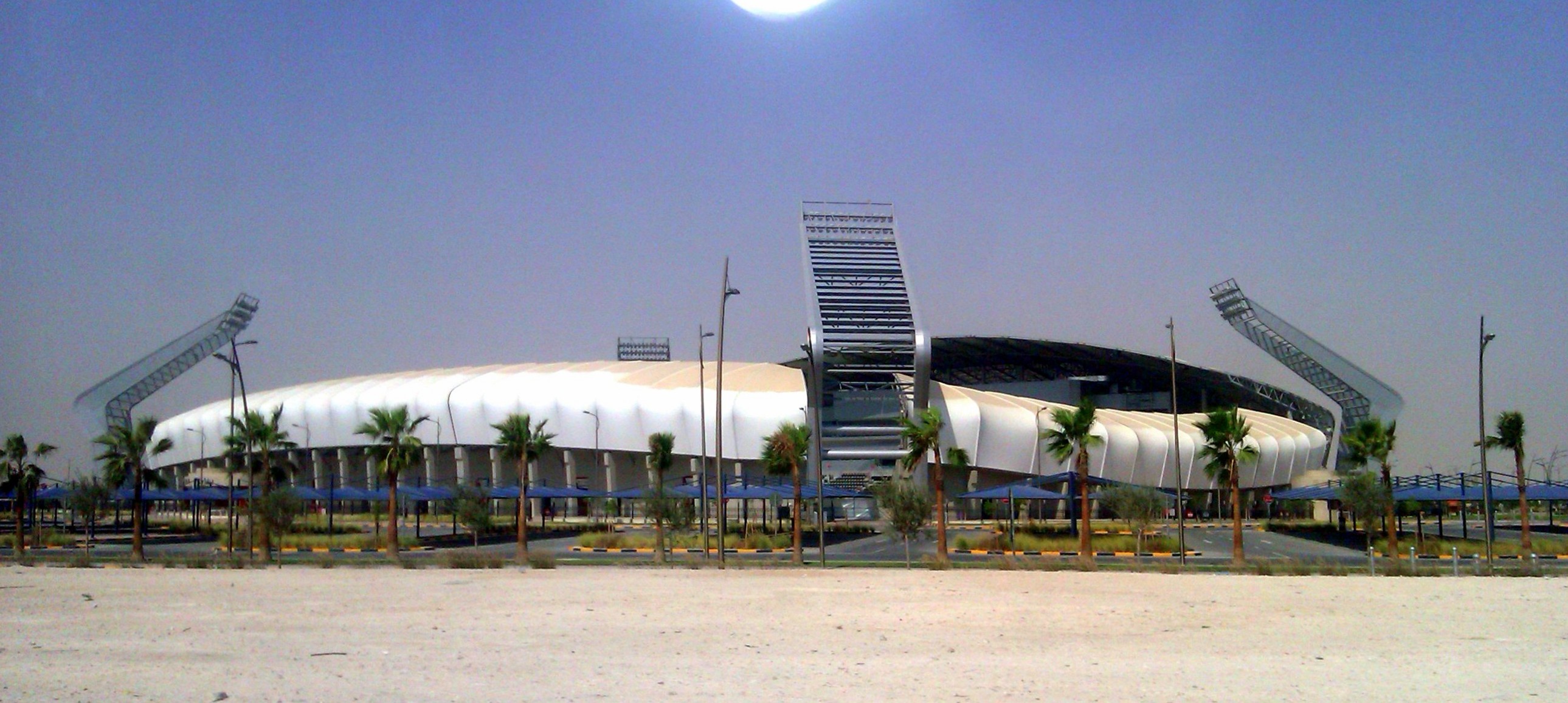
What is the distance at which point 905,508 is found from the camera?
42.8 metres

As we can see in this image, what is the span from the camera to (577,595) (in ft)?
86.4

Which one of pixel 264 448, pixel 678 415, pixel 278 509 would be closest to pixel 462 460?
pixel 678 415

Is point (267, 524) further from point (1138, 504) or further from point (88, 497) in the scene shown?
point (1138, 504)

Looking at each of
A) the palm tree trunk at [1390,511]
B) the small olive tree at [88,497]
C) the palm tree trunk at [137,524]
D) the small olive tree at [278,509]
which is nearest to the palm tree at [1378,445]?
the palm tree trunk at [1390,511]

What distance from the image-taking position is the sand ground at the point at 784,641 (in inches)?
556

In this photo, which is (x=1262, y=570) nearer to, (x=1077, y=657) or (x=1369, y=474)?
(x=1369, y=474)

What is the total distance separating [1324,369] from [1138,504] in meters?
71.1

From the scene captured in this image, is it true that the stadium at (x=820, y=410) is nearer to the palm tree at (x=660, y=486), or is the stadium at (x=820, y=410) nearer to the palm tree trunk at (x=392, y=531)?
the palm tree at (x=660, y=486)

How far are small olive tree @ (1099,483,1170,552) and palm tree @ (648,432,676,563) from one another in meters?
18.4

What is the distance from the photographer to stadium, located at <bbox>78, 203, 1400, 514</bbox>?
8844 cm

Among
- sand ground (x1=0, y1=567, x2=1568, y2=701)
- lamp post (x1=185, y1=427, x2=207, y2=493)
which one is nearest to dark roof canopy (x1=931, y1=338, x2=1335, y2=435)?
lamp post (x1=185, y1=427, x2=207, y2=493)

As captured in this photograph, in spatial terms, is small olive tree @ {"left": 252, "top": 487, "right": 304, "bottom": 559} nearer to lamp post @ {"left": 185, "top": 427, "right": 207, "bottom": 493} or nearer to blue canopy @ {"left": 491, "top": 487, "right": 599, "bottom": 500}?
blue canopy @ {"left": 491, "top": 487, "right": 599, "bottom": 500}

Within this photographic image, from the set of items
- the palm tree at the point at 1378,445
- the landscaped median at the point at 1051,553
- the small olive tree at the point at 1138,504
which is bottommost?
the landscaped median at the point at 1051,553

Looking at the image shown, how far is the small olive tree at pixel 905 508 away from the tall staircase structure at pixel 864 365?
37.4m
